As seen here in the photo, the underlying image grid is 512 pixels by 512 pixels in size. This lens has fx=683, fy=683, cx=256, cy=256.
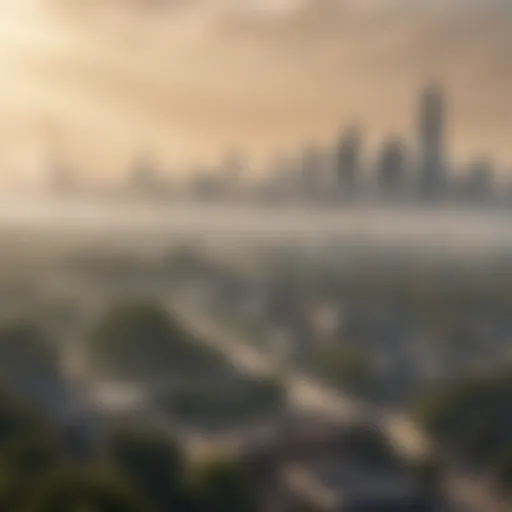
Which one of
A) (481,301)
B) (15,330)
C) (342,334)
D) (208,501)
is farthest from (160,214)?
(481,301)

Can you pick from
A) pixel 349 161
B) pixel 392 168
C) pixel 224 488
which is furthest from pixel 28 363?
pixel 392 168

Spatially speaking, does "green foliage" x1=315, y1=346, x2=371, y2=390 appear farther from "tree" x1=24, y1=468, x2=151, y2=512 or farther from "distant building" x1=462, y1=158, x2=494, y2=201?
"tree" x1=24, y1=468, x2=151, y2=512

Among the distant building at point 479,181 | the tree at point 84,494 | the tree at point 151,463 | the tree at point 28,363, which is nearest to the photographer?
the tree at point 84,494

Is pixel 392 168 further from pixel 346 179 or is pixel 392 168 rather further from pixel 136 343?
pixel 136 343

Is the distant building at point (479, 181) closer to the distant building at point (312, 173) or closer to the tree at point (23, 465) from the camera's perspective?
the distant building at point (312, 173)

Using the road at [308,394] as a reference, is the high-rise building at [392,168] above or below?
above

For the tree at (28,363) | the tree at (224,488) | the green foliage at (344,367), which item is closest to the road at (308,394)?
the green foliage at (344,367)

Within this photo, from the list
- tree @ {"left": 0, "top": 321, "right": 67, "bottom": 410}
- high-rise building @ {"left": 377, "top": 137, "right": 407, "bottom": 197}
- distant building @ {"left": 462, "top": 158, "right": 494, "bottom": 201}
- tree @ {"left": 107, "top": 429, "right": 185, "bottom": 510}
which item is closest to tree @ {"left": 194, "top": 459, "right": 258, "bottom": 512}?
tree @ {"left": 107, "top": 429, "right": 185, "bottom": 510}
